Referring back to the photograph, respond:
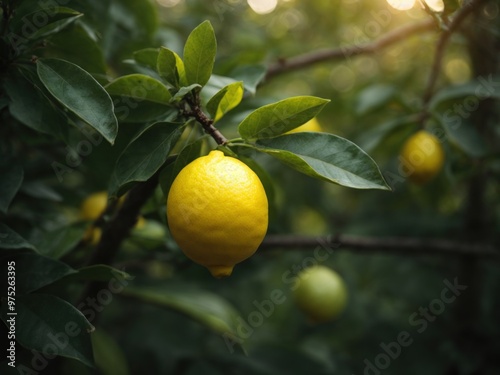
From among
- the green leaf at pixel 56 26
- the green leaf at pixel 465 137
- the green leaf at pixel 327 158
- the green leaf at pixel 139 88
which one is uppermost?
the green leaf at pixel 56 26

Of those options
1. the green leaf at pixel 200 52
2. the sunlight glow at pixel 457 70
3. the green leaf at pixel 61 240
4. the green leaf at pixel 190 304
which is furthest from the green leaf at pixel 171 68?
the sunlight glow at pixel 457 70

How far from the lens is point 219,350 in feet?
5.44

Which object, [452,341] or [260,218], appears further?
[452,341]

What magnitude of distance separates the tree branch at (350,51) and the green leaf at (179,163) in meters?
0.59

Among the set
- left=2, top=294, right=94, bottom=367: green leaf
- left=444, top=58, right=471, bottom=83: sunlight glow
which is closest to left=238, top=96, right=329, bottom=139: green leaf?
left=2, top=294, right=94, bottom=367: green leaf

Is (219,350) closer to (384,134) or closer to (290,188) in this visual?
(290,188)

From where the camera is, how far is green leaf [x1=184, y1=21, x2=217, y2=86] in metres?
0.70

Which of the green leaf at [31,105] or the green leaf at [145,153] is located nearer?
the green leaf at [145,153]

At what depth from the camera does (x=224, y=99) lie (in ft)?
2.44

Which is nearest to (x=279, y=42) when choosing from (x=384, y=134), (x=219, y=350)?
(x=384, y=134)

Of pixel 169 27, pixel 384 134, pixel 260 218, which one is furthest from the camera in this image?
pixel 169 27

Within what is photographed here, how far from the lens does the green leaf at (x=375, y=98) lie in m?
1.40

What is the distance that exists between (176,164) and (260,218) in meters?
0.16

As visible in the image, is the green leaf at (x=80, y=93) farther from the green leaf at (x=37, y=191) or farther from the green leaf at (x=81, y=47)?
the green leaf at (x=37, y=191)
